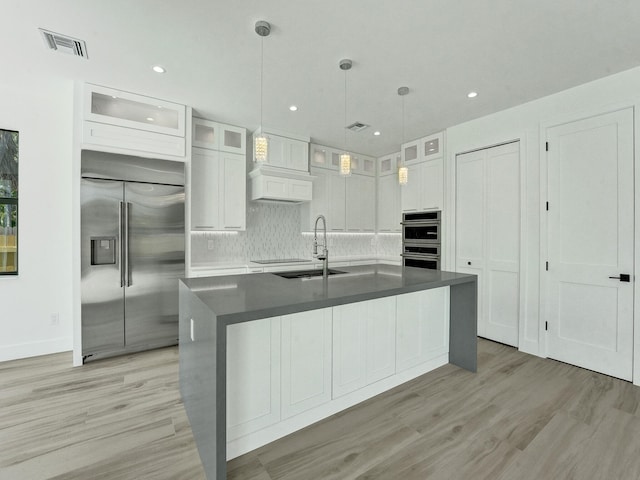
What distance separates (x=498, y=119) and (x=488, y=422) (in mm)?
3383

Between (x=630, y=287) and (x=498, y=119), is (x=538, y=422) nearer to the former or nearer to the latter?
(x=630, y=287)

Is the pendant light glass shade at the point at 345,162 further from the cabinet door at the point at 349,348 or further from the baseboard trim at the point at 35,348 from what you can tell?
the baseboard trim at the point at 35,348

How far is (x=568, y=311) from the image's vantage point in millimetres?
3072

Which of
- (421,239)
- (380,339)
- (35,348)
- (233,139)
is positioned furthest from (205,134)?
(421,239)

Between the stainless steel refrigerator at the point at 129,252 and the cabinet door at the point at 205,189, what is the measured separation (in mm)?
382

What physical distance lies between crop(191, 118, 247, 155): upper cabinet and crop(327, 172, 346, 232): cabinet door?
1651 millimetres

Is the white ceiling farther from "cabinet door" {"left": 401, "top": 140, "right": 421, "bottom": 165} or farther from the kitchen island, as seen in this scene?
the kitchen island

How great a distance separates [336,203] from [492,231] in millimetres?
2509

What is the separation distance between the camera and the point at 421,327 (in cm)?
273

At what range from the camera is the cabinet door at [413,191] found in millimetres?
4645

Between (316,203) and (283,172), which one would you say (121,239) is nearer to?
(283,172)

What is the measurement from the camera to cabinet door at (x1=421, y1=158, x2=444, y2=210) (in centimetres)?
434

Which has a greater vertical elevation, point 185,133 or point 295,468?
point 185,133

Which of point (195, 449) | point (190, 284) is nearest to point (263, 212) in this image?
point (190, 284)
